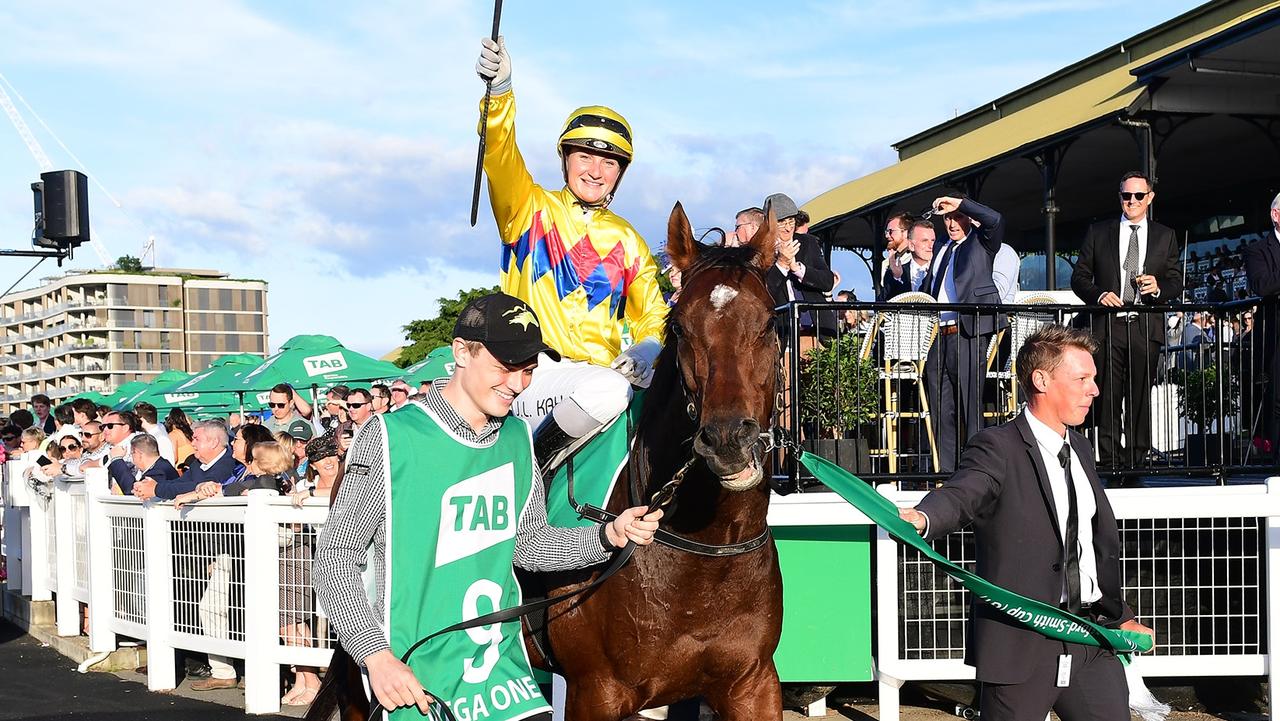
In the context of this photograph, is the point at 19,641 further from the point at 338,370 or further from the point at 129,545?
the point at 338,370

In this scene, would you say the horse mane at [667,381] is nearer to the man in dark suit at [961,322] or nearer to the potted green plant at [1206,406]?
the man in dark suit at [961,322]

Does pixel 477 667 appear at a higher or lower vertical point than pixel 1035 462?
lower

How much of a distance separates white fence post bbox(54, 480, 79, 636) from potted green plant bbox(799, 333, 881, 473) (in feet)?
21.9

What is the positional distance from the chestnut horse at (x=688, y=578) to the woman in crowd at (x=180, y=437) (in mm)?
7429

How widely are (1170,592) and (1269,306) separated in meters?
1.84

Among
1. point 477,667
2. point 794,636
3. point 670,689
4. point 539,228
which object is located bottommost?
point 794,636

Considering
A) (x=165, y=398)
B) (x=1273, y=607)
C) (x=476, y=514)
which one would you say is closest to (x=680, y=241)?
(x=476, y=514)

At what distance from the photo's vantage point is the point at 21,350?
16788 centimetres

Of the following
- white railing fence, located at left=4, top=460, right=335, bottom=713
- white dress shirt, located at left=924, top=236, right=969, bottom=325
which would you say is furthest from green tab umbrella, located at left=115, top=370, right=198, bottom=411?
white dress shirt, located at left=924, top=236, right=969, bottom=325

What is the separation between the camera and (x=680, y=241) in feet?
14.1

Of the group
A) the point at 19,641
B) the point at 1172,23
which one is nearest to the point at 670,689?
the point at 19,641

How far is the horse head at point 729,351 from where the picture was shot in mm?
3533

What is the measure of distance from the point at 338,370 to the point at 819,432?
14740 mm

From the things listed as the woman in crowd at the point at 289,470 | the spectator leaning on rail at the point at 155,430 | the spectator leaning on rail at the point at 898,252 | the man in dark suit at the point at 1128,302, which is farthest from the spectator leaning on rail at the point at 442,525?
the spectator leaning on rail at the point at 155,430
